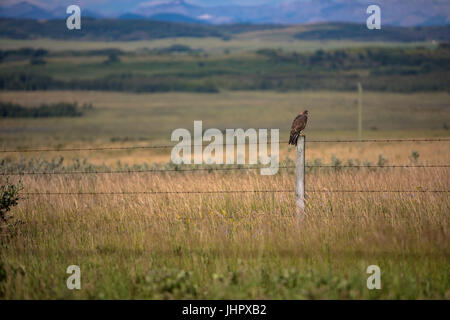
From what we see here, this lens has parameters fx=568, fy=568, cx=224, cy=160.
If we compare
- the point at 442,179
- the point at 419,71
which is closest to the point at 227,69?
the point at 419,71

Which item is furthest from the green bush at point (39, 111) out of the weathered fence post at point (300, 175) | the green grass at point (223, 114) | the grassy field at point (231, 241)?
the weathered fence post at point (300, 175)

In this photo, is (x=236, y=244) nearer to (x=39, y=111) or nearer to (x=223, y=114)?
(x=223, y=114)

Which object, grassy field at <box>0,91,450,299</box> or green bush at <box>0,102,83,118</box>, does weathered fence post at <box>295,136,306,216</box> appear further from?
green bush at <box>0,102,83,118</box>

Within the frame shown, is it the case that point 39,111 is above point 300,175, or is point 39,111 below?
above

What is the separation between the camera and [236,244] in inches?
292

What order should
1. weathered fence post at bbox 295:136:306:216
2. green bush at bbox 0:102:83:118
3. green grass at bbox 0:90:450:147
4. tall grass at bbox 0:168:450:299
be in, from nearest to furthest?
1. tall grass at bbox 0:168:450:299
2. weathered fence post at bbox 295:136:306:216
3. green grass at bbox 0:90:450:147
4. green bush at bbox 0:102:83:118

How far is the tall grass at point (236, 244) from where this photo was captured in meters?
6.15

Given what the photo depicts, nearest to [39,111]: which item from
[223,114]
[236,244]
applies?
[223,114]

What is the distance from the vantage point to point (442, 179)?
994cm

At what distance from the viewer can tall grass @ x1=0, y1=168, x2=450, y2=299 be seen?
6.15 meters

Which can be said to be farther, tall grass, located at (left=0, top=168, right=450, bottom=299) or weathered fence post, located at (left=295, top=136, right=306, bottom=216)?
weathered fence post, located at (left=295, top=136, right=306, bottom=216)

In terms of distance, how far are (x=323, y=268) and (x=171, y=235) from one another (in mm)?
2332

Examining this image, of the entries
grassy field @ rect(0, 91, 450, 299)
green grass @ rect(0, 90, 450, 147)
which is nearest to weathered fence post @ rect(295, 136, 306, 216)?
grassy field @ rect(0, 91, 450, 299)

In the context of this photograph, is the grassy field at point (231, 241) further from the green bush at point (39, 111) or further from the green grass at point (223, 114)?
the green bush at point (39, 111)
